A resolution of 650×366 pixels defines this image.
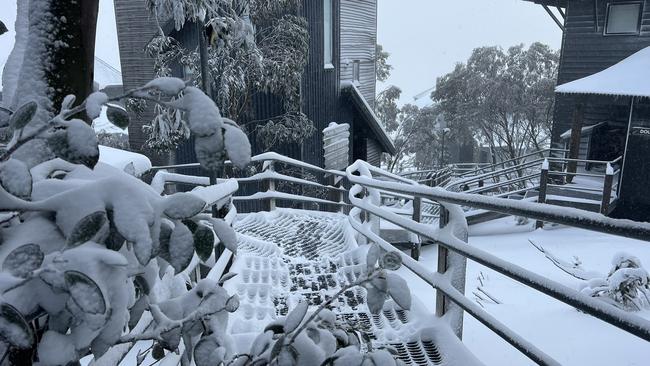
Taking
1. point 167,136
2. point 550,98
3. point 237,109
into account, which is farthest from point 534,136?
point 167,136

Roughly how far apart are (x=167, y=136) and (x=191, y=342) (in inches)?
418

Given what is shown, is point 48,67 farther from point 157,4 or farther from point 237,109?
point 237,109

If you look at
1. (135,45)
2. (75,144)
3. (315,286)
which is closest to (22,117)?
(75,144)

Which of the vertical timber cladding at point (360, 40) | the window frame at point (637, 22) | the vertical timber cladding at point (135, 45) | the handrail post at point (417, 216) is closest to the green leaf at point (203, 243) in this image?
the handrail post at point (417, 216)

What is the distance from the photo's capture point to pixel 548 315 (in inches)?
207

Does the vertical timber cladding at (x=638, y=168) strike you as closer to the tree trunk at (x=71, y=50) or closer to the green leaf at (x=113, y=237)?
the tree trunk at (x=71, y=50)

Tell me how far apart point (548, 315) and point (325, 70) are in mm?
10276

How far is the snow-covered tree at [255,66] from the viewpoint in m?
10.1

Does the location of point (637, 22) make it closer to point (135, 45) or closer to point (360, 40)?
point (360, 40)

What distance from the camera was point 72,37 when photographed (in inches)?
48.6

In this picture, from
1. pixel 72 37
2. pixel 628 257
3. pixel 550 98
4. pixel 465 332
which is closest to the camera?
pixel 72 37

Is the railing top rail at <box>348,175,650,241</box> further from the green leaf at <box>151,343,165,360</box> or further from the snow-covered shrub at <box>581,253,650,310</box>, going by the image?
the snow-covered shrub at <box>581,253,650,310</box>

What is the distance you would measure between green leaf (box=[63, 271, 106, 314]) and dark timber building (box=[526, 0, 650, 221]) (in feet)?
48.3

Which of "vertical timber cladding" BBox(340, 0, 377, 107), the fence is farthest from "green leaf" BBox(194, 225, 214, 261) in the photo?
"vertical timber cladding" BBox(340, 0, 377, 107)
